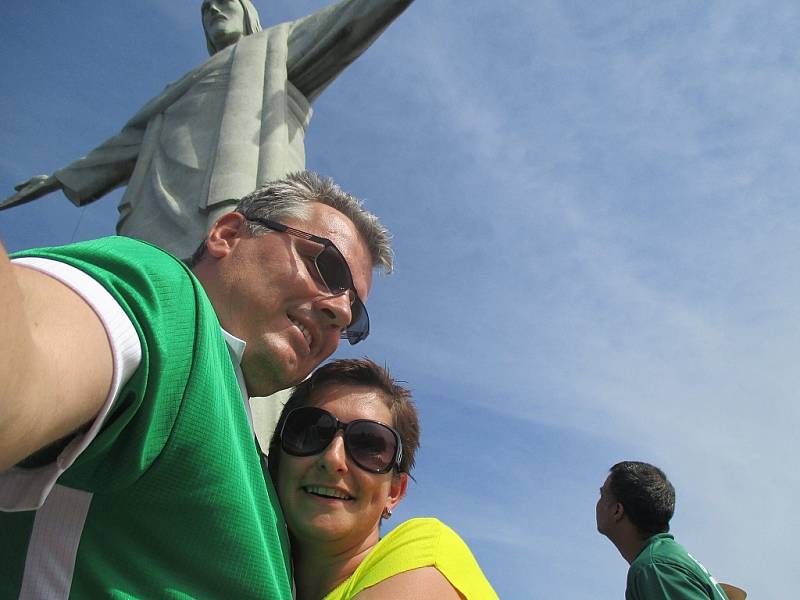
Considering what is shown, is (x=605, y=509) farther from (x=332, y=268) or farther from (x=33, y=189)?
(x=33, y=189)

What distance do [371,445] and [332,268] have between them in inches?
17.7

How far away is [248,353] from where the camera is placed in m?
1.45

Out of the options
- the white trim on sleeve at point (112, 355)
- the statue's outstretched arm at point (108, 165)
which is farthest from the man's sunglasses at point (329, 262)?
the statue's outstretched arm at point (108, 165)

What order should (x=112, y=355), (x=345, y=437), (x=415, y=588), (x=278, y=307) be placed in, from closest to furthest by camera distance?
(x=112, y=355), (x=415, y=588), (x=278, y=307), (x=345, y=437)

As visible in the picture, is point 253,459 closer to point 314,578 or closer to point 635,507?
point 314,578

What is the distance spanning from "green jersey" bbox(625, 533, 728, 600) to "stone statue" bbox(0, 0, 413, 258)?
328 centimetres

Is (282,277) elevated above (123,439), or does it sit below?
above

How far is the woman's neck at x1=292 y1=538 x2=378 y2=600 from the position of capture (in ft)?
5.30

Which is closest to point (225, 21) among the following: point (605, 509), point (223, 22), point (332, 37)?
point (223, 22)

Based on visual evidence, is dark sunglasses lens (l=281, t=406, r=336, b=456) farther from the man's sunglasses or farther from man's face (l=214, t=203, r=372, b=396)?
the man's sunglasses

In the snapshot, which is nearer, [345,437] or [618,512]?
[345,437]

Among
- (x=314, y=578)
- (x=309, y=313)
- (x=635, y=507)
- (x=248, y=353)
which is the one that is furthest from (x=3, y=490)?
(x=635, y=507)

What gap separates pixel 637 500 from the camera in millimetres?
3133

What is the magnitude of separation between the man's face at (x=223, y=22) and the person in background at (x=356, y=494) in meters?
5.21
